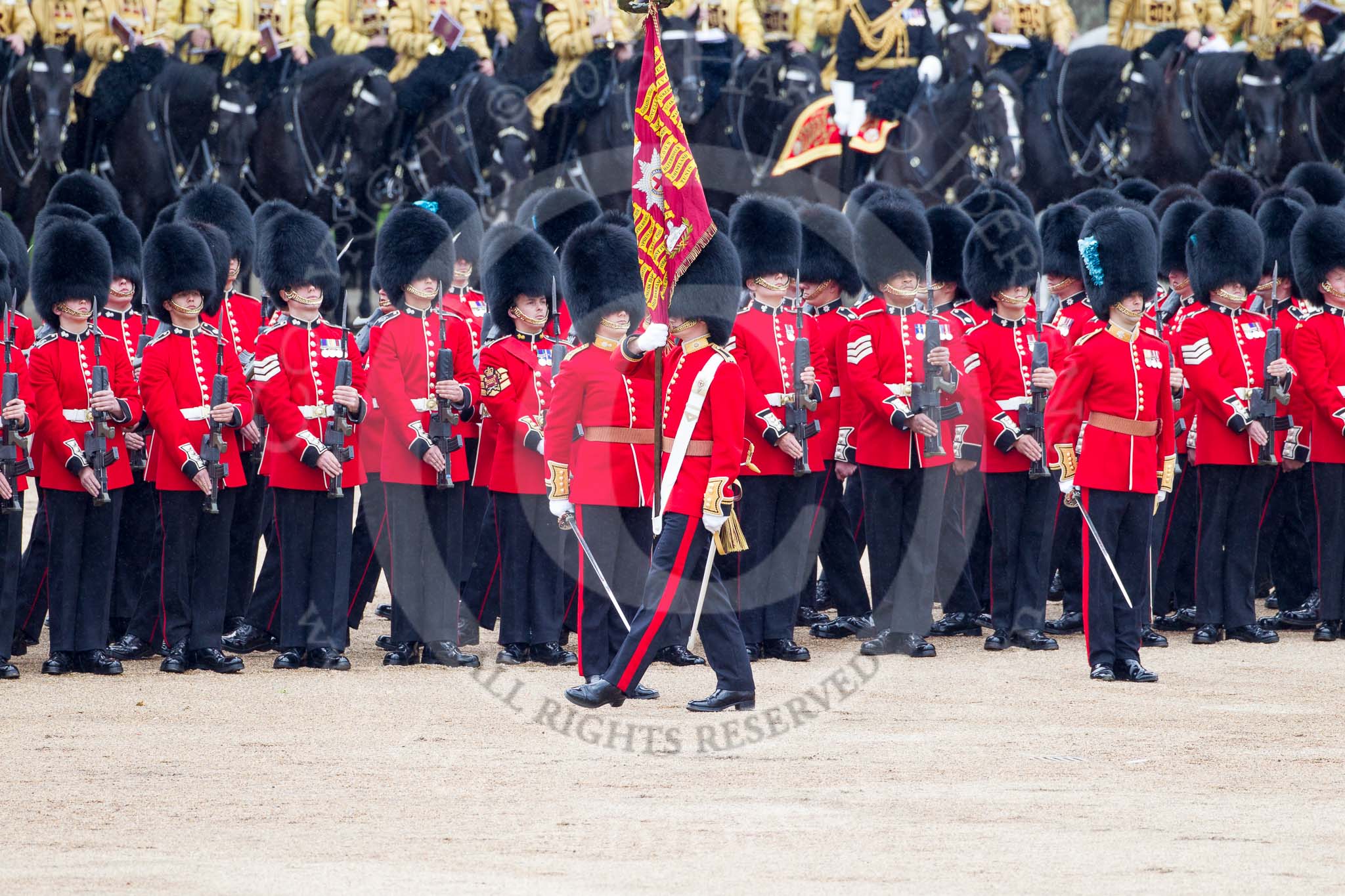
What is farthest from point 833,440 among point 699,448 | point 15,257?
point 15,257

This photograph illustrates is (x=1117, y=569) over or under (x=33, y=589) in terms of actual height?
over

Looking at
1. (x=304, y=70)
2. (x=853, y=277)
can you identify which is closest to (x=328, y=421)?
(x=853, y=277)

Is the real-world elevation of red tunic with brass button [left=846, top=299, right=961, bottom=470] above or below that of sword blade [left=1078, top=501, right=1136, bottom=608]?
above

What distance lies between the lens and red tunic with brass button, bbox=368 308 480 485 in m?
6.54

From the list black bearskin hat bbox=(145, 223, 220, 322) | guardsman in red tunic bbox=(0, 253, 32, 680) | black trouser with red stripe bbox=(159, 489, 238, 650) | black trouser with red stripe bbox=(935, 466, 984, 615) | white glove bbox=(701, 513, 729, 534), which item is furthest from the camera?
black trouser with red stripe bbox=(935, 466, 984, 615)

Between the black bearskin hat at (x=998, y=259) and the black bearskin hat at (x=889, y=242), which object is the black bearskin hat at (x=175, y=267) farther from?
the black bearskin hat at (x=998, y=259)

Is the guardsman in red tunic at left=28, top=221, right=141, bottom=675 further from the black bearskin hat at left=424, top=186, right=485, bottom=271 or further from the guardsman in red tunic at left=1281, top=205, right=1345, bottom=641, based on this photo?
the guardsman in red tunic at left=1281, top=205, right=1345, bottom=641

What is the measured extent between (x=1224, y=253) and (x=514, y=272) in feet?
7.60

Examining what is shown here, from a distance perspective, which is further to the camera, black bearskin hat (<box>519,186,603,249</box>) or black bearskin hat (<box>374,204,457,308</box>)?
black bearskin hat (<box>519,186,603,249</box>)

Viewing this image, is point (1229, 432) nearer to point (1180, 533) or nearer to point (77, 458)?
point (1180, 533)

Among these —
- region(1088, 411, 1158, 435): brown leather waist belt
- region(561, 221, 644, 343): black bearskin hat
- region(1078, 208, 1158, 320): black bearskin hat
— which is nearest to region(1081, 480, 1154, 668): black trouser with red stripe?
region(1088, 411, 1158, 435): brown leather waist belt

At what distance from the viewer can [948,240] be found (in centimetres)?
785

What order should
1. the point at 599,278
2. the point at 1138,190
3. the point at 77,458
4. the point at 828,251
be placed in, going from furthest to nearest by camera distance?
the point at 1138,190 < the point at 828,251 < the point at 599,278 < the point at 77,458

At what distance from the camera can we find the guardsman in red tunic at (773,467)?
6.70 m
